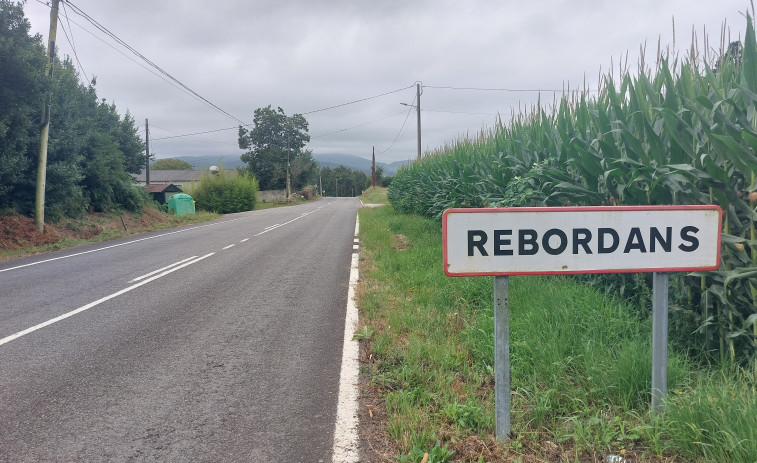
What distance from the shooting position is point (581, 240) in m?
2.89

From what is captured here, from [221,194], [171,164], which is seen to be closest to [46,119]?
[221,194]

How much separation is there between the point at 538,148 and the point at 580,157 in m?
2.37

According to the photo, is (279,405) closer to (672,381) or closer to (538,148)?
(672,381)

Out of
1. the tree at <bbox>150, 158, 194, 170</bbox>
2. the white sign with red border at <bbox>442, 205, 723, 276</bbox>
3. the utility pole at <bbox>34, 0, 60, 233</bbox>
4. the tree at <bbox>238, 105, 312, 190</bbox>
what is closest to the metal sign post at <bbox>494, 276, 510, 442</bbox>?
the white sign with red border at <bbox>442, 205, 723, 276</bbox>

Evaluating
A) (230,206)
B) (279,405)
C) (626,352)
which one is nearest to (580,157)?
(626,352)

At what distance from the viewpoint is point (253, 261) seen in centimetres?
1123

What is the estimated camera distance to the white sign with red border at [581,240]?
2871 millimetres

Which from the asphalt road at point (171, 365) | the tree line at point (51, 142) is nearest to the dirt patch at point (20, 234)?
the tree line at point (51, 142)

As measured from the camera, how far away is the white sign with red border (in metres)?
2.87

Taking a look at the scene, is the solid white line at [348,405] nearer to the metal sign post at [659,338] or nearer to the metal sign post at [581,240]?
the metal sign post at [581,240]

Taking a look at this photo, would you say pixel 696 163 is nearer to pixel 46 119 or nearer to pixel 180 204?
pixel 46 119

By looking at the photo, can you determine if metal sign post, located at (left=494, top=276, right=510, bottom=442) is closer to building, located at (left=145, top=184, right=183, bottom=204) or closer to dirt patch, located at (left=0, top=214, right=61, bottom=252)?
dirt patch, located at (left=0, top=214, right=61, bottom=252)

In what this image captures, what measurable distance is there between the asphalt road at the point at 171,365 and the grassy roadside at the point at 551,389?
57cm

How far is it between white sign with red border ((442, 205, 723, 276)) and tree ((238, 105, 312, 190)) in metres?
77.2
